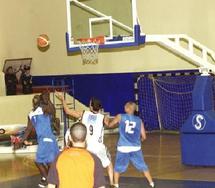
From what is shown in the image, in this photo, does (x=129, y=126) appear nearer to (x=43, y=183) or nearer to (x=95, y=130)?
(x=95, y=130)

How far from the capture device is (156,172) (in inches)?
436

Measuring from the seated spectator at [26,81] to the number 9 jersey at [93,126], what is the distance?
40.7 ft

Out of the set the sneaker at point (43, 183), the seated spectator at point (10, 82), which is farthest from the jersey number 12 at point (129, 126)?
the seated spectator at point (10, 82)

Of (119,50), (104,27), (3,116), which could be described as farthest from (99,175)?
(119,50)

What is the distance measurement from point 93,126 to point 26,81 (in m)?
12.7

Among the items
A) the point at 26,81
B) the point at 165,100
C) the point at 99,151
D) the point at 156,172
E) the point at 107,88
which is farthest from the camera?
the point at 26,81

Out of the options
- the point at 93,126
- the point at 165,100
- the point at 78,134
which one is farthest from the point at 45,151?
the point at 165,100

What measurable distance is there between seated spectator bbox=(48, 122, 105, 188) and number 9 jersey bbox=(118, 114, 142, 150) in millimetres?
4155

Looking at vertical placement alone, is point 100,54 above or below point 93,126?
above

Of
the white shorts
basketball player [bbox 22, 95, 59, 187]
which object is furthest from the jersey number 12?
basketball player [bbox 22, 95, 59, 187]

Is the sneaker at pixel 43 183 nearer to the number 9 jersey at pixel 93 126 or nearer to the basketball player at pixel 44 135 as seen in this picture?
the basketball player at pixel 44 135

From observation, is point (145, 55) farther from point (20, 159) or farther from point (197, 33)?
point (20, 159)

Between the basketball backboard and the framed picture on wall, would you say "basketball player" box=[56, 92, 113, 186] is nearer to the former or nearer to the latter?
the basketball backboard

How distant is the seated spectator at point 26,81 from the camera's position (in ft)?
70.7
